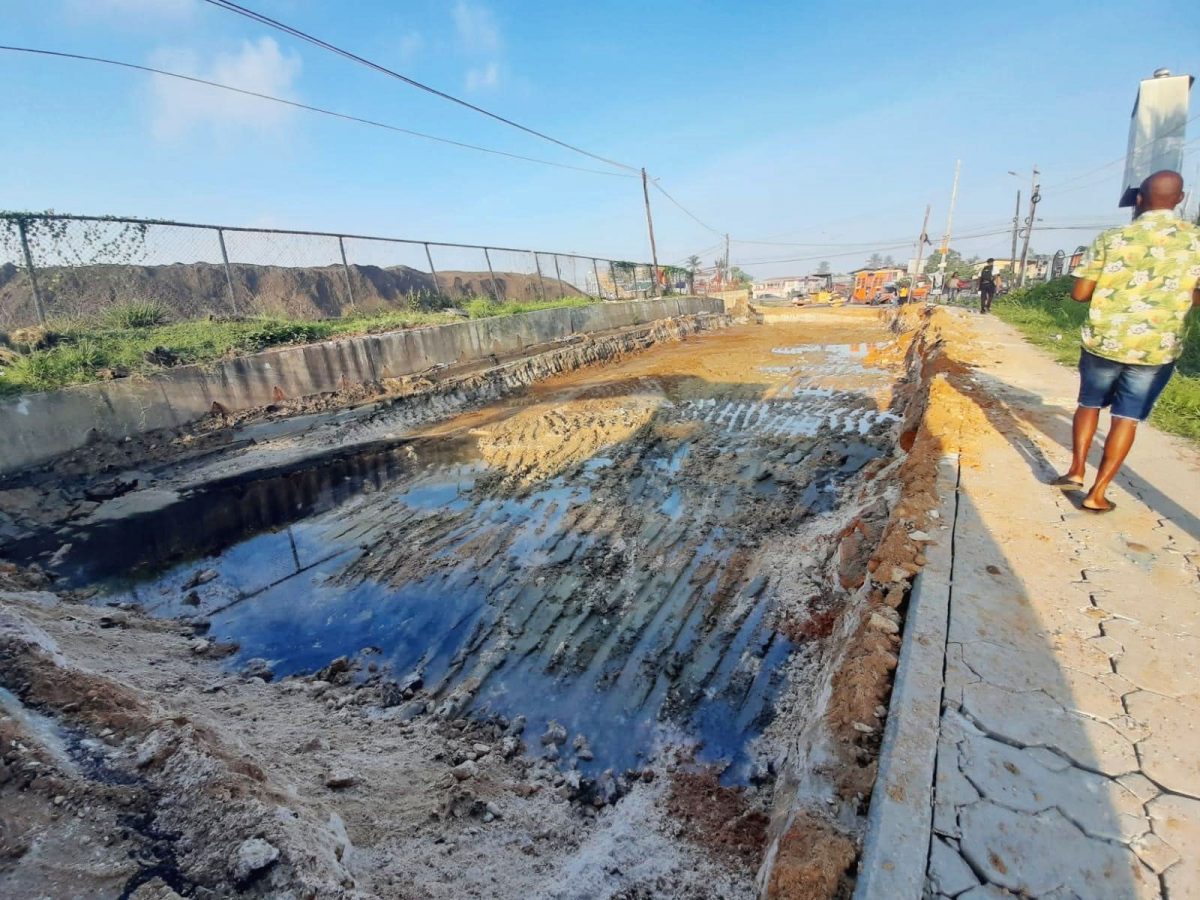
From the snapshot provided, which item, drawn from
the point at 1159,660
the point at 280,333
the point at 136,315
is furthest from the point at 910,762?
the point at 136,315

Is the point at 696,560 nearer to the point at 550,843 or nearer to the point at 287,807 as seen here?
the point at 550,843

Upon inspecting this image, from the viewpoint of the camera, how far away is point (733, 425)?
886 centimetres

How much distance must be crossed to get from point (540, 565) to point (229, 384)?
7279 mm

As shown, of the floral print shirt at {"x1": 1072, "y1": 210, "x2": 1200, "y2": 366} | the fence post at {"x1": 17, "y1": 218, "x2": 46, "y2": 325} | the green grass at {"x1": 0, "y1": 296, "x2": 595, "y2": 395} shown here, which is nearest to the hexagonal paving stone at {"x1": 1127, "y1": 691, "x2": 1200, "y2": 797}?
the floral print shirt at {"x1": 1072, "y1": 210, "x2": 1200, "y2": 366}

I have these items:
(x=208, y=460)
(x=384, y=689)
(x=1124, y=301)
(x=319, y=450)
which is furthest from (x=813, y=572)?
(x=208, y=460)

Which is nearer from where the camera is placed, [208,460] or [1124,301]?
[1124,301]

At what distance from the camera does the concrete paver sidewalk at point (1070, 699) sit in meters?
1.55

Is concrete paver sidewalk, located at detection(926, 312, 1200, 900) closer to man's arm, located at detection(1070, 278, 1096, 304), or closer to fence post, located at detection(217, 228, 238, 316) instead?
A: man's arm, located at detection(1070, 278, 1096, 304)

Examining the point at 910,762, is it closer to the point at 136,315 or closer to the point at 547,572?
the point at 547,572

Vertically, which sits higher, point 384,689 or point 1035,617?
point 1035,617

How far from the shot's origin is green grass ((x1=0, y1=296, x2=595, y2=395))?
25.5ft

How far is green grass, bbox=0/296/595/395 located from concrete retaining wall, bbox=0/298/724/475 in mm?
295

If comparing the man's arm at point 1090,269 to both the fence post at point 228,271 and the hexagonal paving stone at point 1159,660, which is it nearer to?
the hexagonal paving stone at point 1159,660

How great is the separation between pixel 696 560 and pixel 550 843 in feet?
8.49
